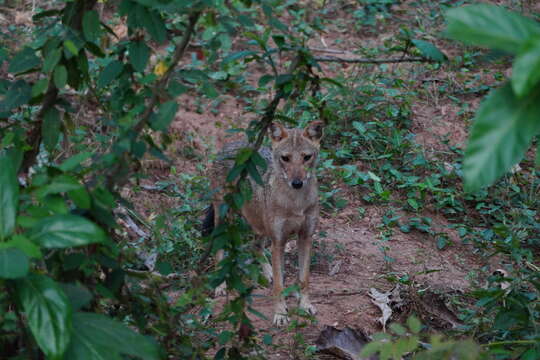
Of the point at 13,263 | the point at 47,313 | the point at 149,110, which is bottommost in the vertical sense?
the point at 47,313

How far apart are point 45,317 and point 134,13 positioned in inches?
58.0

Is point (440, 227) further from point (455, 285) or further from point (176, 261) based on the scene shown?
point (176, 261)

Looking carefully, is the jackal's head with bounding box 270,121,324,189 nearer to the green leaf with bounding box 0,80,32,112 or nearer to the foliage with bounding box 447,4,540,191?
the green leaf with bounding box 0,80,32,112

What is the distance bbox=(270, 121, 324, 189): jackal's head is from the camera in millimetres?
6230

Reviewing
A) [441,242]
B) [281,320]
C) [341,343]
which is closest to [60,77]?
[341,343]

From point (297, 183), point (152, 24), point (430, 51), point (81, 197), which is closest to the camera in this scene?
point (81, 197)

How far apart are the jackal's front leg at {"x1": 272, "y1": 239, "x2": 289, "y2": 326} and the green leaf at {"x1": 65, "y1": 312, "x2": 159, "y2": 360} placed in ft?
10.9

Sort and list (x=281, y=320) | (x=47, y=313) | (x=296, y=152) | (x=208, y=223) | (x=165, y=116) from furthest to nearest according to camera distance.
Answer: (x=208, y=223), (x=296, y=152), (x=281, y=320), (x=165, y=116), (x=47, y=313)

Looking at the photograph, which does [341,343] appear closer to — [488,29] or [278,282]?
[278,282]

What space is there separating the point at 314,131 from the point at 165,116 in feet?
12.8

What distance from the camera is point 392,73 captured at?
9656 millimetres

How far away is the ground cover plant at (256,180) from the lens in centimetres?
230

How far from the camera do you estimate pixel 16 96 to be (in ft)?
10.4

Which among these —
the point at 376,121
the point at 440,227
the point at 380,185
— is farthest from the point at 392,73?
the point at 440,227
